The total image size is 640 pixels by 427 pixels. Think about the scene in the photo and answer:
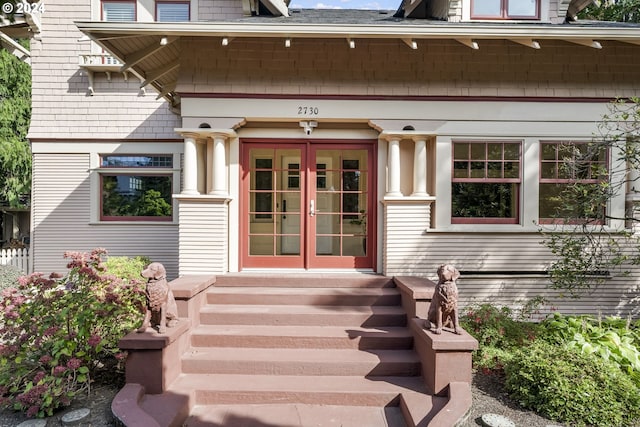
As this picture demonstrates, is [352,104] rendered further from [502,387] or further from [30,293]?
[30,293]

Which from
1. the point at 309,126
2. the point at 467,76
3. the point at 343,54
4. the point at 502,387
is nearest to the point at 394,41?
the point at 343,54

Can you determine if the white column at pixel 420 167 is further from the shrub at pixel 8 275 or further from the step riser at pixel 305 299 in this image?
the shrub at pixel 8 275

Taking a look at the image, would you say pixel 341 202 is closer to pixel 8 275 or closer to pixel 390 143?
pixel 390 143

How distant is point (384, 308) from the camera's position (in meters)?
4.27

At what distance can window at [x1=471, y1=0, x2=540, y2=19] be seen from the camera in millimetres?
5312

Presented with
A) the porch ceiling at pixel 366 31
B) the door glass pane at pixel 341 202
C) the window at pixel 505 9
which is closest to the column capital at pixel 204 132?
the porch ceiling at pixel 366 31

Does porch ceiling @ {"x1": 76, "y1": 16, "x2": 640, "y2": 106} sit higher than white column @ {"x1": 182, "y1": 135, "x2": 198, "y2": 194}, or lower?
higher

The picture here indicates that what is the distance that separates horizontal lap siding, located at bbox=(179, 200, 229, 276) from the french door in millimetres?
461

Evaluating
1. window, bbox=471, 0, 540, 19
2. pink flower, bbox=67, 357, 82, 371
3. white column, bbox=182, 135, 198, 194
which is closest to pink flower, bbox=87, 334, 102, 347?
pink flower, bbox=67, 357, 82, 371

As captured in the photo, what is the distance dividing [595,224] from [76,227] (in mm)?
9301

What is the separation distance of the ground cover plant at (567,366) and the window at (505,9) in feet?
14.1

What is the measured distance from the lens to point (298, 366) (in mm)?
3520

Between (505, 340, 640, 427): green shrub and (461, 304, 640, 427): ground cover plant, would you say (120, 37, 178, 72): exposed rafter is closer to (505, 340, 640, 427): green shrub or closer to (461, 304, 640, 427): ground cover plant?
(461, 304, 640, 427): ground cover plant

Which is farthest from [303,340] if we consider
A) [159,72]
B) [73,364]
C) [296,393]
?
[159,72]
